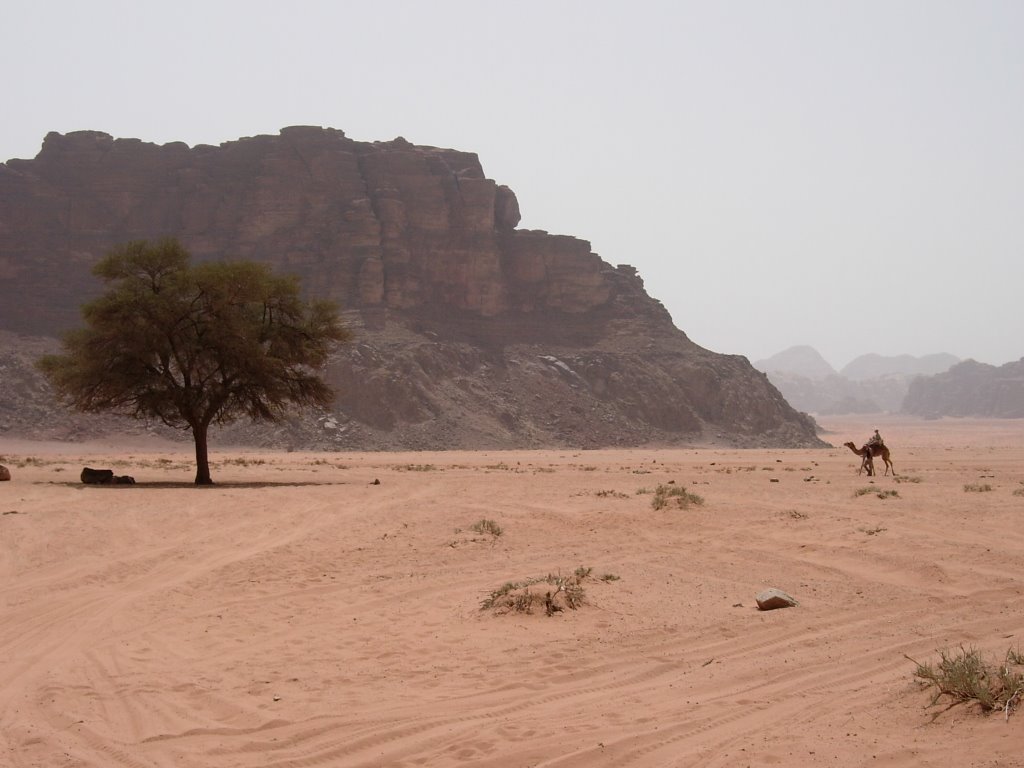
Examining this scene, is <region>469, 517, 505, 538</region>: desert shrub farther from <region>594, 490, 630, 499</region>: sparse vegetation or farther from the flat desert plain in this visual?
<region>594, 490, 630, 499</region>: sparse vegetation

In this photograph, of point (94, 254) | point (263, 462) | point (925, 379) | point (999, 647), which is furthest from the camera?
point (925, 379)

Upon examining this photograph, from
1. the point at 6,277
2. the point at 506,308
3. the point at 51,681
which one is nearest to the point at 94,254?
the point at 6,277

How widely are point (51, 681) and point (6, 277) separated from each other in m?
94.6

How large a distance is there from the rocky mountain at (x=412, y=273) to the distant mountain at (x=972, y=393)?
310 ft

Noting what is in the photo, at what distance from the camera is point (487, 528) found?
15812 mm

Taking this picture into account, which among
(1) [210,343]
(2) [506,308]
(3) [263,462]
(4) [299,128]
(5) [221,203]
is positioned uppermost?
(4) [299,128]

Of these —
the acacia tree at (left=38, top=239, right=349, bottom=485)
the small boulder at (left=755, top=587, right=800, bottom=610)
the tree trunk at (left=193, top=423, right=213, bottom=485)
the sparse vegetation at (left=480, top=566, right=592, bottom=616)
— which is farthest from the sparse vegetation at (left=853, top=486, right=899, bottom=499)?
the tree trunk at (left=193, top=423, right=213, bottom=485)

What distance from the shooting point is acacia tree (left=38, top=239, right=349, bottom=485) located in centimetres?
2919

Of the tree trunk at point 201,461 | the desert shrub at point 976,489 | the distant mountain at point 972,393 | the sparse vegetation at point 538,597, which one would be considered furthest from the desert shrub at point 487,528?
the distant mountain at point 972,393

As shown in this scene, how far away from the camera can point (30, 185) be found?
94000mm

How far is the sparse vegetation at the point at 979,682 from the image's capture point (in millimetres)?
5770

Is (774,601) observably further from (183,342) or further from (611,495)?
(183,342)

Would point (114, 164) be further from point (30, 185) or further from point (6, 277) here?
point (6, 277)

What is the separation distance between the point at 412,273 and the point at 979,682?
91058 mm
